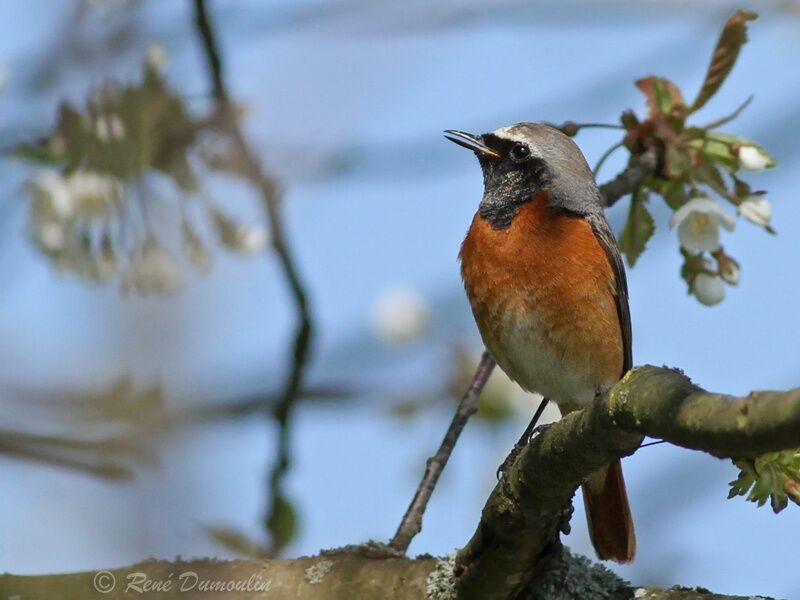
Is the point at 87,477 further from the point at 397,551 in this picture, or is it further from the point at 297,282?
the point at 297,282

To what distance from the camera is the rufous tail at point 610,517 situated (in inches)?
186

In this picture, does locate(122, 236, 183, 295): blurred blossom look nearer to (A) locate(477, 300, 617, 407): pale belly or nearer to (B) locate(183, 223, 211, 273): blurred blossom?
(B) locate(183, 223, 211, 273): blurred blossom

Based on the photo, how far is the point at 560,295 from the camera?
4.66m

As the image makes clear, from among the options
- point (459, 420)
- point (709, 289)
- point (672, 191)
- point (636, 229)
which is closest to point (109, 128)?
point (459, 420)

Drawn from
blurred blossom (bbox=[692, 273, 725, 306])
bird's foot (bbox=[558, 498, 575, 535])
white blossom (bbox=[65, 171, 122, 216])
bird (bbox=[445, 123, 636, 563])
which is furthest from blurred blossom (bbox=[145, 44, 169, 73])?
bird's foot (bbox=[558, 498, 575, 535])

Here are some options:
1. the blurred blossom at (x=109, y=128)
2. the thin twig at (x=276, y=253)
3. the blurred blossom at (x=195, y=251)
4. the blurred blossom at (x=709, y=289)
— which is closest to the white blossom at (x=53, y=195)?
the blurred blossom at (x=109, y=128)

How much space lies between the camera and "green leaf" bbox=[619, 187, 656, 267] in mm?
4699

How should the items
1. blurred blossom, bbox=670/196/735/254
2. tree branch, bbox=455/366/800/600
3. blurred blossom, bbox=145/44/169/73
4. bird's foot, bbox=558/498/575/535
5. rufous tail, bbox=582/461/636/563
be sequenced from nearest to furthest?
tree branch, bbox=455/366/800/600 → bird's foot, bbox=558/498/575/535 → blurred blossom, bbox=670/196/735/254 → rufous tail, bbox=582/461/636/563 → blurred blossom, bbox=145/44/169/73

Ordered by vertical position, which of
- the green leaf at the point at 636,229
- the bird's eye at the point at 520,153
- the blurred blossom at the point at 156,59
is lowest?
the green leaf at the point at 636,229

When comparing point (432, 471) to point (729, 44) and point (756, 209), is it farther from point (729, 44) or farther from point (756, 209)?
point (729, 44)

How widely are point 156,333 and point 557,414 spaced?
265 centimetres

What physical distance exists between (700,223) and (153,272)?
2383 mm
